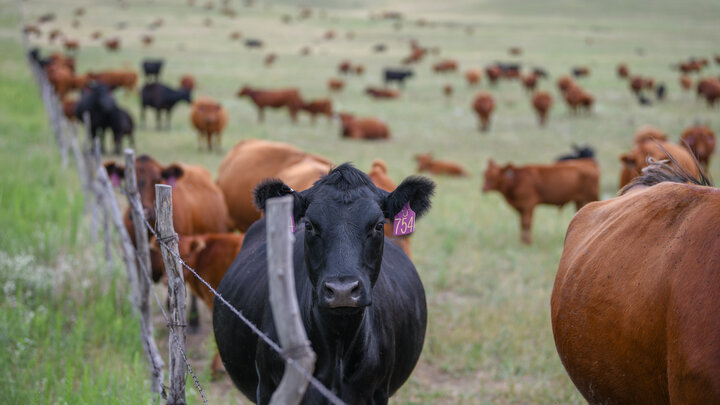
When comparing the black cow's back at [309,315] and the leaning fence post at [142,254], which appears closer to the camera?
the black cow's back at [309,315]

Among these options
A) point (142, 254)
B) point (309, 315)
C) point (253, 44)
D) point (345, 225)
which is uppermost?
point (345, 225)

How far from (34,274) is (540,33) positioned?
61355 mm

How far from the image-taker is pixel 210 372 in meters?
5.48

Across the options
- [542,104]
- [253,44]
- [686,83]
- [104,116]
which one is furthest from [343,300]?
[253,44]

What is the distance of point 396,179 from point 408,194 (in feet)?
35.0

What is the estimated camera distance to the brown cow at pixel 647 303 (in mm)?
2629

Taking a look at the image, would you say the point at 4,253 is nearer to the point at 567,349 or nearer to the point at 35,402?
the point at 35,402

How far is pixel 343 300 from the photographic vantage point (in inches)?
108

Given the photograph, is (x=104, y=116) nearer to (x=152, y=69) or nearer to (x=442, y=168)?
(x=442, y=168)

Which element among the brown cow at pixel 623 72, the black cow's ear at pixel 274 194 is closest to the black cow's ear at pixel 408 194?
the black cow's ear at pixel 274 194

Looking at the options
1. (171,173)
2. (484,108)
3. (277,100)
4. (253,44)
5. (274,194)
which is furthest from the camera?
(253,44)

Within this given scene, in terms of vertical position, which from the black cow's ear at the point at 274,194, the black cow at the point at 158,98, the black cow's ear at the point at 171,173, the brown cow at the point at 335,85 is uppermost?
the black cow's ear at the point at 274,194

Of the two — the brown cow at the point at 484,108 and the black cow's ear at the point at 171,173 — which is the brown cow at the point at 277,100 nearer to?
the brown cow at the point at 484,108

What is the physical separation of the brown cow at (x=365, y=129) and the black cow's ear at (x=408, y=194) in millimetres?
16722
